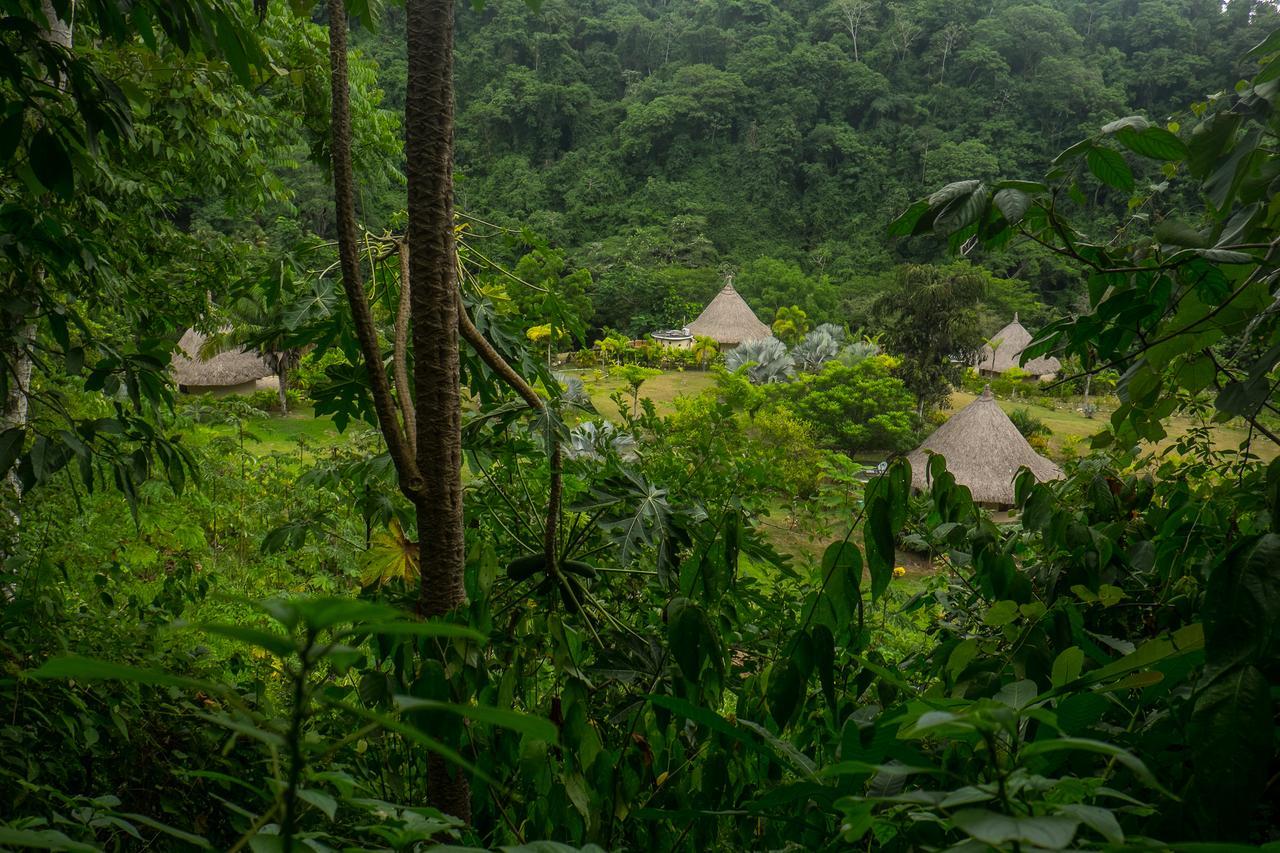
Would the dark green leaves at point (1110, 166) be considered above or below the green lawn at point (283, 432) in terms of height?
above

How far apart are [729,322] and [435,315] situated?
50.8 feet

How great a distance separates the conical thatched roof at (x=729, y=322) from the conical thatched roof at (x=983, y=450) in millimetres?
6507

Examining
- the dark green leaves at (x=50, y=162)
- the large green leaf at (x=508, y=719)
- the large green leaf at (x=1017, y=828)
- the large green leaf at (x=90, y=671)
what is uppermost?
the dark green leaves at (x=50, y=162)

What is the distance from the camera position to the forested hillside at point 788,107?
2219cm

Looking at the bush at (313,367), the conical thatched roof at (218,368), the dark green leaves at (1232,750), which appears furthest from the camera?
the conical thatched roof at (218,368)

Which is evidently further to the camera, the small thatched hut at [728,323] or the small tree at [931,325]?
the small thatched hut at [728,323]

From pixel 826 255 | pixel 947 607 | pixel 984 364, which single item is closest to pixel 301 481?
pixel 947 607

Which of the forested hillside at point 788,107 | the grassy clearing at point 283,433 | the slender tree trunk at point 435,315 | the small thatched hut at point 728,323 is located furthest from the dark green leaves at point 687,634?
the forested hillside at point 788,107

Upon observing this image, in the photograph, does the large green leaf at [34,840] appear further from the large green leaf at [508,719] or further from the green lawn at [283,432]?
the green lawn at [283,432]

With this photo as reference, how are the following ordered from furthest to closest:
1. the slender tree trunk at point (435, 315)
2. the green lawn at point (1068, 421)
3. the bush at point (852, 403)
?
the green lawn at point (1068, 421) → the bush at point (852, 403) → the slender tree trunk at point (435, 315)

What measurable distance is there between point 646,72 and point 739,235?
9.35m

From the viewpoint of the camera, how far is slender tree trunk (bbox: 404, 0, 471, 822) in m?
0.81

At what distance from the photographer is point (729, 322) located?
633 inches

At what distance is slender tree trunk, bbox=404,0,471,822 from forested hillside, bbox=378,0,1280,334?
18826mm
